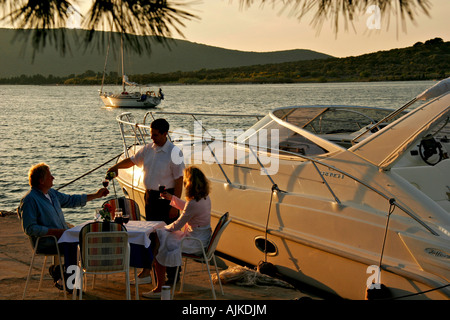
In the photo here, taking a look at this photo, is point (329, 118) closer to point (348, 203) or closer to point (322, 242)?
point (348, 203)

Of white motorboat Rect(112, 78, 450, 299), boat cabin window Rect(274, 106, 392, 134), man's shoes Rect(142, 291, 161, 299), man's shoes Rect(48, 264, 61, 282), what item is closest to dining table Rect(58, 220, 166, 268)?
man's shoes Rect(142, 291, 161, 299)

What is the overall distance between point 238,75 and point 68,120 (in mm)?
89558

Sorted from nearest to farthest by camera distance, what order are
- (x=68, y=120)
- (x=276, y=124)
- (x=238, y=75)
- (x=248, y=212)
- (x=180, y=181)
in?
(x=180, y=181)
(x=248, y=212)
(x=276, y=124)
(x=68, y=120)
(x=238, y=75)

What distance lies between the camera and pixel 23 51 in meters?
2.53

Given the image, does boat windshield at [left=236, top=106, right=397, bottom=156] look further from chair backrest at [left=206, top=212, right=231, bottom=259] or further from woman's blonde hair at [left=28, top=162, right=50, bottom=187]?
woman's blonde hair at [left=28, top=162, right=50, bottom=187]

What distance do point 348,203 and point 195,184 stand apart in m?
1.79

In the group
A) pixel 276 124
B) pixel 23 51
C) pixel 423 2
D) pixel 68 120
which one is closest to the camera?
pixel 23 51

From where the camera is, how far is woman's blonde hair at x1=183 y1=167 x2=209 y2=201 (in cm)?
561

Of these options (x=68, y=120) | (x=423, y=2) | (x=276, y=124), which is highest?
(x=423, y=2)

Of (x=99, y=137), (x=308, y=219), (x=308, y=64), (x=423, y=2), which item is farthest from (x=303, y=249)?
(x=308, y=64)

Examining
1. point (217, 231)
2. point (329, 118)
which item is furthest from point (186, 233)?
point (329, 118)

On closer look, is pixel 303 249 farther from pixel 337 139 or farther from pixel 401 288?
pixel 337 139

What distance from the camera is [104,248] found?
5.07 metres

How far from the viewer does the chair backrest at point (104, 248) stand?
199 inches
